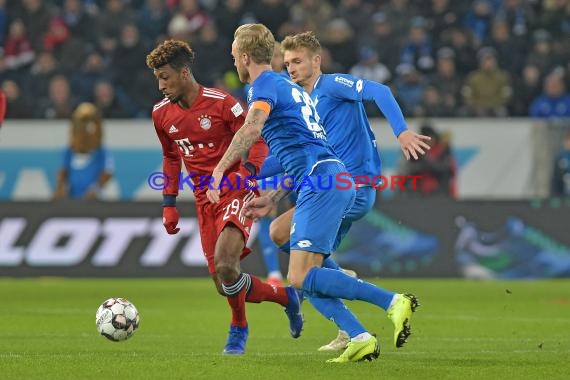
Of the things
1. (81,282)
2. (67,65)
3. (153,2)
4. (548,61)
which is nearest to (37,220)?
(81,282)

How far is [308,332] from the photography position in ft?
36.3

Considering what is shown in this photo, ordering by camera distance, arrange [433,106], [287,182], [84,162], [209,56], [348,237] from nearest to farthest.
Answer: [287,182] → [348,237] → [84,162] → [433,106] → [209,56]

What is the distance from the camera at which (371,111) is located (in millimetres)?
19875

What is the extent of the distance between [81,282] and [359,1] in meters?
8.20

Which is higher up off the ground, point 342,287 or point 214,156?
point 214,156

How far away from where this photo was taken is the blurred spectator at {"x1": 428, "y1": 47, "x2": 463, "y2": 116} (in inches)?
802

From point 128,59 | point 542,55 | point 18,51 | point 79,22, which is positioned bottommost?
point 18,51

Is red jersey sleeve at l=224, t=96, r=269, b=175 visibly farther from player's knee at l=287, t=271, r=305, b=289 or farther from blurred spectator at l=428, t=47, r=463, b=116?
blurred spectator at l=428, t=47, r=463, b=116

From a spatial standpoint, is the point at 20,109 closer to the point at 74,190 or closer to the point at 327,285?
the point at 74,190

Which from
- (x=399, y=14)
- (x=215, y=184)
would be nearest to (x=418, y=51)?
(x=399, y=14)

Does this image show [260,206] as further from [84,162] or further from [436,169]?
[436,169]

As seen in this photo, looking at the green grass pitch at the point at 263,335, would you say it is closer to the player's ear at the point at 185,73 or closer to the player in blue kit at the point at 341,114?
the player in blue kit at the point at 341,114

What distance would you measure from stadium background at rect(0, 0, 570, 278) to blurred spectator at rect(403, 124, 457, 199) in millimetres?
192

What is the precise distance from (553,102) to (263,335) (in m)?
10.5
